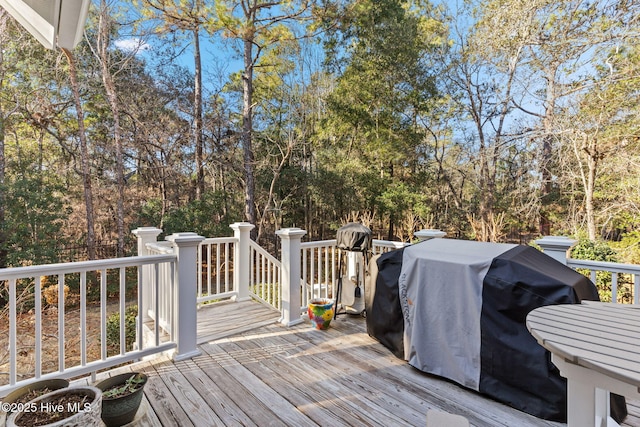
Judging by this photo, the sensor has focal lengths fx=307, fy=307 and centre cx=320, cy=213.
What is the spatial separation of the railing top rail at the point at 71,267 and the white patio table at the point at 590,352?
2.56 metres

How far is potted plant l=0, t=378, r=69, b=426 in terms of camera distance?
159cm

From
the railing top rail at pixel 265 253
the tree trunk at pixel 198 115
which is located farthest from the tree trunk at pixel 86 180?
the railing top rail at pixel 265 253

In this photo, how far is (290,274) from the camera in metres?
3.43

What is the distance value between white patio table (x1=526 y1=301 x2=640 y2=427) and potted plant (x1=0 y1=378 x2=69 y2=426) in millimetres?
2439

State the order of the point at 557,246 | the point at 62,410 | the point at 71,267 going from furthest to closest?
the point at 557,246, the point at 71,267, the point at 62,410

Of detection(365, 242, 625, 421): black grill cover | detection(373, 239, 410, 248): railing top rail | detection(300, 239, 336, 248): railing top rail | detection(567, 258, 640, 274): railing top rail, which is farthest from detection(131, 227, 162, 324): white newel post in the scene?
detection(567, 258, 640, 274): railing top rail

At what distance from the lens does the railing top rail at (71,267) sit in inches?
73.6

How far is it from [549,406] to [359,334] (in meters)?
1.67

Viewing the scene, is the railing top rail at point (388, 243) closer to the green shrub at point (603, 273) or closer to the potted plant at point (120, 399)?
the potted plant at point (120, 399)

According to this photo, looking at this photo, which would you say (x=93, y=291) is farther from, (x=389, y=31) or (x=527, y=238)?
(x=527, y=238)

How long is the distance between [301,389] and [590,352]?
179 centimetres

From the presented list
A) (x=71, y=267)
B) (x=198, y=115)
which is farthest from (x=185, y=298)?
(x=198, y=115)

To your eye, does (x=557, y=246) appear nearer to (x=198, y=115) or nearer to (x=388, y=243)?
(x=388, y=243)

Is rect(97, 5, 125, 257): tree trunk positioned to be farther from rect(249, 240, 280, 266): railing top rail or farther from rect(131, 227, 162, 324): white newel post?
rect(249, 240, 280, 266): railing top rail
